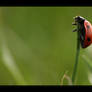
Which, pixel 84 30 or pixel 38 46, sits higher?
pixel 84 30

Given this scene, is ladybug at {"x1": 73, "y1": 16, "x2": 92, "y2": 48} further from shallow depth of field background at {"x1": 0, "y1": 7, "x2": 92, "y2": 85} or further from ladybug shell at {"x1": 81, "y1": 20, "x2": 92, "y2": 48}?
shallow depth of field background at {"x1": 0, "y1": 7, "x2": 92, "y2": 85}

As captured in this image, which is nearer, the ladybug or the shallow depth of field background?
the ladybug

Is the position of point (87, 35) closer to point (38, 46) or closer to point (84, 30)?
point (84, 30)

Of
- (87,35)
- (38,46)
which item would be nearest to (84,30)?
(87,35)

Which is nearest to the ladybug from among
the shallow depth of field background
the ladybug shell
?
the ladybug shell

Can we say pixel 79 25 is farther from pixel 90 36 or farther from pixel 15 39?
pixel 15 39

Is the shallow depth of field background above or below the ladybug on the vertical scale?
below
